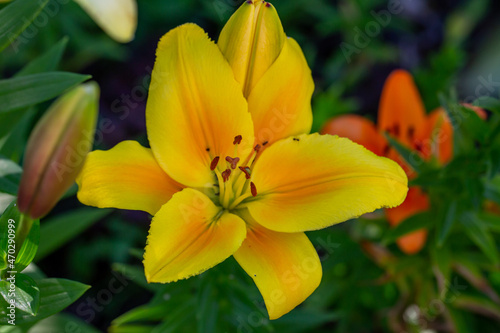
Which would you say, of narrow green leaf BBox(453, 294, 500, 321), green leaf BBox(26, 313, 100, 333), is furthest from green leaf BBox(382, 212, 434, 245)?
green leaf BBox(26, 313, 100, 333)

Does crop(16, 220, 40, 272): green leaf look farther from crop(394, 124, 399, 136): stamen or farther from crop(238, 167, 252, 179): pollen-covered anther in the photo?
crop(394, 124, 399, 136): stamen

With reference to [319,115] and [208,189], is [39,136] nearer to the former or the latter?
[208,189]

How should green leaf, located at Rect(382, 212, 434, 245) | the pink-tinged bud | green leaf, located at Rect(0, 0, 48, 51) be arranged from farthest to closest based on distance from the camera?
green leaf, located at Rect(382, 212, 434, 245) < green leaf, located at Rect(0, 0, 48, 51) < the pink-tinged bud

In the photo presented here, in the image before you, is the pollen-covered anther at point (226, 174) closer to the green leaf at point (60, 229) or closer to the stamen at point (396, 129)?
the green leaf at point (60, 229)

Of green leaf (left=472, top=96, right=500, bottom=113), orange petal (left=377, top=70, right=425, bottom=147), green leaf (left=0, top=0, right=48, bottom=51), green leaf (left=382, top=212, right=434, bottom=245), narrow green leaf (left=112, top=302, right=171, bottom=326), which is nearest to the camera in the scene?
green leaf (left=0, top=0, right=48, bottom=51)

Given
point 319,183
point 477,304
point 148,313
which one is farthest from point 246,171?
point 477,304

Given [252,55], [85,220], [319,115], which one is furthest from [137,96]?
[252,55]

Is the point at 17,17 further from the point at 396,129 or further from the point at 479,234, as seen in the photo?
the point at 479,234

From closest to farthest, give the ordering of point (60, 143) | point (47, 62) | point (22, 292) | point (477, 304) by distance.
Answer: point (60, 143) → point (22, 292) → point (47, 62) → point (477, 304)
